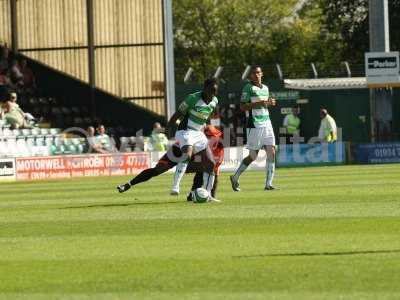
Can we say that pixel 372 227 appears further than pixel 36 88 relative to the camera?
No

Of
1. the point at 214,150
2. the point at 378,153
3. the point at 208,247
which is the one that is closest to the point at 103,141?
the point at 378,153

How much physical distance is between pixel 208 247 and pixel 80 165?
23807mm

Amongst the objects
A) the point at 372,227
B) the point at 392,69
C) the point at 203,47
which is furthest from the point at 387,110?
the point at 203,47

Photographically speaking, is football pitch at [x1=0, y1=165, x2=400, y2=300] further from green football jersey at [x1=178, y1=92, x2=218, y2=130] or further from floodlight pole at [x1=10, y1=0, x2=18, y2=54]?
floodlight pole at [x1=10, y1=0, x2=18, y2=54]

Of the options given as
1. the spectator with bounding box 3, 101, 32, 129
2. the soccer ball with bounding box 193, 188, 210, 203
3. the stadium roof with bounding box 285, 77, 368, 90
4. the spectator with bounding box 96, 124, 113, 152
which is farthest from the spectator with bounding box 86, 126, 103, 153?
the soccer ball with bounding box 193, 188, 210, 203

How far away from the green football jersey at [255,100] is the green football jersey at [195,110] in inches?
87.7

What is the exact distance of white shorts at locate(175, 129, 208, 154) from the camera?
780 inches

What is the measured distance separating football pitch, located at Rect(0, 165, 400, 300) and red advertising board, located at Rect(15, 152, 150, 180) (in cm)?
1405

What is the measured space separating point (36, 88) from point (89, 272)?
3408 centimetres

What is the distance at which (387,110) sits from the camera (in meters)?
43.3

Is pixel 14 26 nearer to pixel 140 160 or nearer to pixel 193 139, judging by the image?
pixel 140 160

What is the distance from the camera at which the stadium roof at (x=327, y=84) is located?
49.3 meters

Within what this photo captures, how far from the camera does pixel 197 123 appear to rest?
65.4 ft

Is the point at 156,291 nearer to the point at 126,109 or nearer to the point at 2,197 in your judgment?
the point at 2,197
